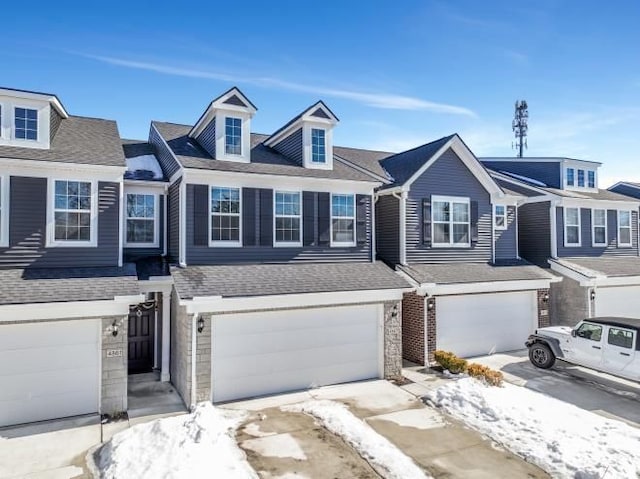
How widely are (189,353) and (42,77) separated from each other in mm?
9148

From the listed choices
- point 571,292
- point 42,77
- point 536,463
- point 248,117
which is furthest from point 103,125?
point 571,292

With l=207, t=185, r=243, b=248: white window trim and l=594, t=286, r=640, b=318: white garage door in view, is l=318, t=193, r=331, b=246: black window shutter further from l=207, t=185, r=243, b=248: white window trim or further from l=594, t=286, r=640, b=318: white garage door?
l=594, t=286, r=640, b=318: white garage door

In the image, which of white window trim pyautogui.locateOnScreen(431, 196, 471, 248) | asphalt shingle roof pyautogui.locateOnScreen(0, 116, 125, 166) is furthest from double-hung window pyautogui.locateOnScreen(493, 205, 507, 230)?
asphalt shingle roof pyautogui.locateOnScreen(0, 116, 125, 166)

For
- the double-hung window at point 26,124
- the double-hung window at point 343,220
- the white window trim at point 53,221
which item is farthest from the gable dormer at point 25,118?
the double-hung window at point 343,220

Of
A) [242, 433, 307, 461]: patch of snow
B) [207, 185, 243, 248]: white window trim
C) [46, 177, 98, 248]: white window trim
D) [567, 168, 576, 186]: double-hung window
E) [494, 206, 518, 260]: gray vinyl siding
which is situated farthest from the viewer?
[567, 168, 576, 186]: double-hung window

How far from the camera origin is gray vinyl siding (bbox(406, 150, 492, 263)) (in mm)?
15102

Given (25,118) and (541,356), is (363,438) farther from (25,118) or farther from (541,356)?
(25,118)

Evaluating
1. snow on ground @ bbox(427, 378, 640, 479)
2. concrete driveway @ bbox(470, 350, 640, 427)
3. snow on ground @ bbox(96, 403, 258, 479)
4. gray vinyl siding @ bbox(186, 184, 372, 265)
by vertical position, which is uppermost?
gray vinyl siding @ bbox(186, 184, 372, 265)

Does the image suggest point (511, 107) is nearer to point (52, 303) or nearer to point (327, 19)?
point (327, 19)

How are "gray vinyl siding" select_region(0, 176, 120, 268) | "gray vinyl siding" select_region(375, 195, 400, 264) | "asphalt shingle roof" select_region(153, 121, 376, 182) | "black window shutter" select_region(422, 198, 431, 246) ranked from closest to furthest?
"gray vinyl siding" select_region(0, 176, 120, 268) < "asphalt shingle roof" select_region(153, 121, 376, 182) < "gray vinyl siding" select_region(375, 195, 400, 264) < "black window shutter" select_region(422, 198, 431, 246)

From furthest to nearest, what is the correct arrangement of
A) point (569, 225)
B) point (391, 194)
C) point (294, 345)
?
point (569, 225) < point (391, 194) < point (294, 345)

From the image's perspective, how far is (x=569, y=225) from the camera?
1902 centimetres

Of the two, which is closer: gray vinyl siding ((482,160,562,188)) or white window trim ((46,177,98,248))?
white window trim ((46,177,98,248))

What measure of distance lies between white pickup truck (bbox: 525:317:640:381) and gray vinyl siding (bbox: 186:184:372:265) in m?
6.27
